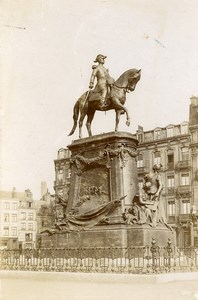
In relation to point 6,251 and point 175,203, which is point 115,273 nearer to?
point 6,251

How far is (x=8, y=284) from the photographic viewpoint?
12.5 meters

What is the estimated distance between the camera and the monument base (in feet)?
45.6

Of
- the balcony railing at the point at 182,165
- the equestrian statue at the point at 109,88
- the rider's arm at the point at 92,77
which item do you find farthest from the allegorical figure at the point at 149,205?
the balcony railing at the point at 182,165

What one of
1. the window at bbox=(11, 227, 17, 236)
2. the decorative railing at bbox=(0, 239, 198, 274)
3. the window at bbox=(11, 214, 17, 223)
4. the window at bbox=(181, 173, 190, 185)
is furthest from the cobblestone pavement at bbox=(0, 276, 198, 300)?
the window at bbox=(11, 214, 17, 223)

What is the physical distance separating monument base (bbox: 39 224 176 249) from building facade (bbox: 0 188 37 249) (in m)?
52.8

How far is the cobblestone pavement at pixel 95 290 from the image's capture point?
32.4 ft

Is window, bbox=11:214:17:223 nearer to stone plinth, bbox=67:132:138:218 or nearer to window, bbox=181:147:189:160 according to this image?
window, bbox=181:147:189:160

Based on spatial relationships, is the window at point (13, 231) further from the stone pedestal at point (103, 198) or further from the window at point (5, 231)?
the stone pedestal at point (103, 198)

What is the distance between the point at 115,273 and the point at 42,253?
11.2ft

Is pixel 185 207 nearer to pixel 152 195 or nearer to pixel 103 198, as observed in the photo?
pixel 152 195

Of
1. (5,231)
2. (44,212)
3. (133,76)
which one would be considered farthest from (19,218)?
(133,76)

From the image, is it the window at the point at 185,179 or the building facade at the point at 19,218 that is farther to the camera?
the building facade at the point at 19,218

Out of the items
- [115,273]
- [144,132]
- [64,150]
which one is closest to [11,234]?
[64,150]

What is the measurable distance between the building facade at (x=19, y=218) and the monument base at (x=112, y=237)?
5283cm
